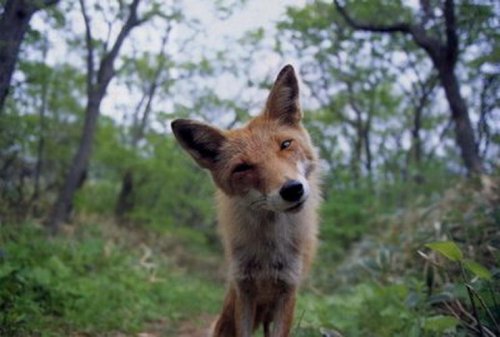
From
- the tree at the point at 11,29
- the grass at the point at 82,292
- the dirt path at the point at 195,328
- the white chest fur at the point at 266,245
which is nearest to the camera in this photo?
the white chest fur at the point at 266,245

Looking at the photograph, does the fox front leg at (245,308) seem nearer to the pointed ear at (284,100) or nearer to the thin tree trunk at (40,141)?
the pointed ear at (284,100)

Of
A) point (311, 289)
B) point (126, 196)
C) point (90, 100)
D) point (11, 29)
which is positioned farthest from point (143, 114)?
point (11, 29)

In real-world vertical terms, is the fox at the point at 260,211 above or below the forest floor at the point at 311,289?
above

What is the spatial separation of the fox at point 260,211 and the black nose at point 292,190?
237mm

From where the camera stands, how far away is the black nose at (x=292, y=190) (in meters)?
2.90

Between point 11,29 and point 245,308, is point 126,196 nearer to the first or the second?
point 11,29

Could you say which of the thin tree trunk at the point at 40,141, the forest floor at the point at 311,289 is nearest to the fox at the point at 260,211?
the forest floor at the point at 311,289

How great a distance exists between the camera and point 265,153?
128 inches

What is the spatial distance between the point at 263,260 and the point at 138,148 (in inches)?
402

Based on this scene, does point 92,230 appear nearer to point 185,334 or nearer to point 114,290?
point 114,290

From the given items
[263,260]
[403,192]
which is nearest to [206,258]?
[403,192]

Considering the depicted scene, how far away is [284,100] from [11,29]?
2369 mm

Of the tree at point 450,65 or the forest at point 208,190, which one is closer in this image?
the forest at point 208,190

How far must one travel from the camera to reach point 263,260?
3477mm
